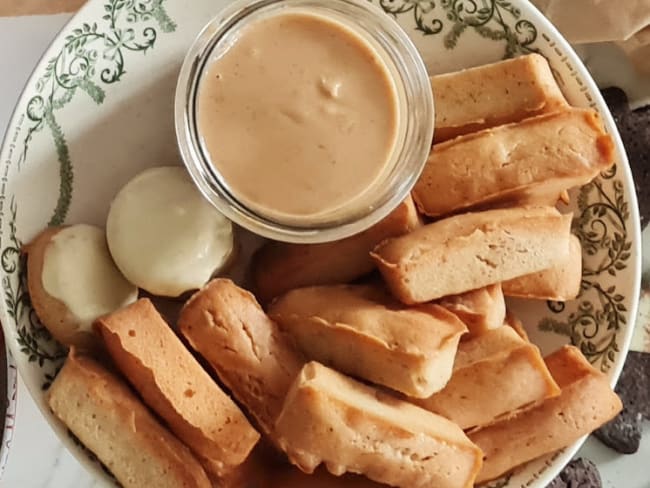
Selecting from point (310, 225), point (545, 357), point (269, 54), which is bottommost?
point (545, 357)

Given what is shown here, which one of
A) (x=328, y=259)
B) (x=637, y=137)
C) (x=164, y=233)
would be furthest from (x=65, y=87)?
(x=637, y=137)

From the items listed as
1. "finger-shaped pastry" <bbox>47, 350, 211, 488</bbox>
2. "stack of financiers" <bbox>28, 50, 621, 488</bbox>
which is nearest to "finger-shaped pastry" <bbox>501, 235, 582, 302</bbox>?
"stack of financiers" <bbox>28, 50, 621, 488</bbox>

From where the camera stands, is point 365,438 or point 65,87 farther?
point 65,87

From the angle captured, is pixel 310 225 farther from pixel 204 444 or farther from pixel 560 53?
pixel 560 53

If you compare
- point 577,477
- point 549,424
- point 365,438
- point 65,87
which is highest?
point 65,87

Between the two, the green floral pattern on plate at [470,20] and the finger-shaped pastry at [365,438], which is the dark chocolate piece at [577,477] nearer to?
the finger-shaped pastry at [365,438]

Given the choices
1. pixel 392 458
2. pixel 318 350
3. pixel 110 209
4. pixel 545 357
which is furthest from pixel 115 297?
pixel 545 357

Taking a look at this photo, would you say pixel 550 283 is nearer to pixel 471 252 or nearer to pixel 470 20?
pixel 471 252
